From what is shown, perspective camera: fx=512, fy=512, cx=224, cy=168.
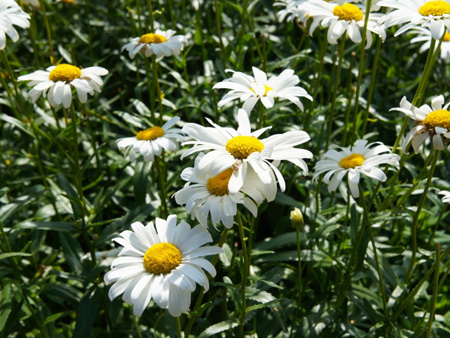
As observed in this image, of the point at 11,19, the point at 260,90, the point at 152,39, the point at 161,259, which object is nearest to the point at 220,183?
the point at 161,259

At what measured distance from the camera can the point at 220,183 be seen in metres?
1.63

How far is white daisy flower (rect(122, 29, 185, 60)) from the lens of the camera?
2.66 m

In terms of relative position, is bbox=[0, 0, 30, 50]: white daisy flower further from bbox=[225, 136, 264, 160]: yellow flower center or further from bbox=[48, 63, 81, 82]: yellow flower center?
bbox=[225, 136, 264, 160]: yellow flower center

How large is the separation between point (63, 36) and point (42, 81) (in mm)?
2378

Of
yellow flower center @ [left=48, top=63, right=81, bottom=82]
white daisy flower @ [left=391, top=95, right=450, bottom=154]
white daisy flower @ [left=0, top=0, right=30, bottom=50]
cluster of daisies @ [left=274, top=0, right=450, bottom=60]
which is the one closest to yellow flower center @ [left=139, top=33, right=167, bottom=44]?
yellow flower center @ [left=48, top=63, right=81, bottom=82]

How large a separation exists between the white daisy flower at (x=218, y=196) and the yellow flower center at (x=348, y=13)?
1.17 meters

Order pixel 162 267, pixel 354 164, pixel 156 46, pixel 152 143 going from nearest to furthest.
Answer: pixel 162 267 < pixel 354 164 < pixel 152 143 < pixel 156 46

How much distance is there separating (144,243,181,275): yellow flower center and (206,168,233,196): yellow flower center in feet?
0.77

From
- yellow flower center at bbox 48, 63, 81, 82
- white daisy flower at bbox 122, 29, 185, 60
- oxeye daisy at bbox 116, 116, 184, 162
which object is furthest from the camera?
white daisy flower at bbox 122, 29, 185, 60

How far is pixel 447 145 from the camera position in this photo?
188cm

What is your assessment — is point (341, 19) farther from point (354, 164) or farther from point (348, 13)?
point (354, 164)

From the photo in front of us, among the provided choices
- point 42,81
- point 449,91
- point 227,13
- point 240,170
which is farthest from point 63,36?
point 240,170

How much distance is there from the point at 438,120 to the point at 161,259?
1114 millimetres

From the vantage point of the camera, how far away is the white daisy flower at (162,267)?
1536 mm
